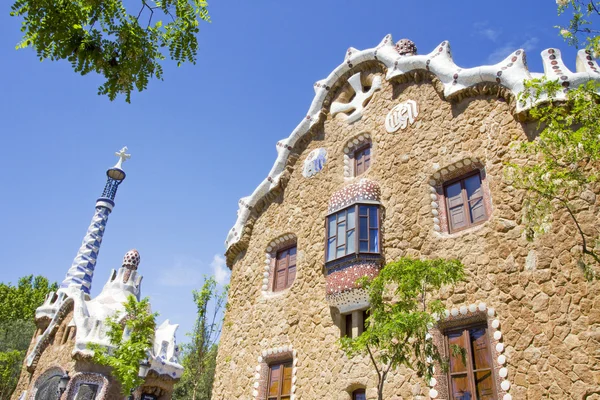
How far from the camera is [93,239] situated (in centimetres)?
2506

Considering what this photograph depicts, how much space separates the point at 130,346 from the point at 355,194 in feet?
25.2

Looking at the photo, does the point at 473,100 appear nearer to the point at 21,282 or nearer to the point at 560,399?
the point at 560,399

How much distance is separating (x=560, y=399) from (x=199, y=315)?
43.4 feet

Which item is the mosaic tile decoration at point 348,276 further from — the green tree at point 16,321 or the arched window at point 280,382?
the green tree at point 16,321

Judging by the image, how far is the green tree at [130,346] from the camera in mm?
12359

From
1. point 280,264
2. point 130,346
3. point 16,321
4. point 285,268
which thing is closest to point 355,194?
point 285,268

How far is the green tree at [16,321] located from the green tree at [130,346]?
1224cm

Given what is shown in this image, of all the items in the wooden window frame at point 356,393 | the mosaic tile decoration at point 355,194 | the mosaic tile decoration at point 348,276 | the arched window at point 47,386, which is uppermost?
the mosaic tile decoration at point 355,194

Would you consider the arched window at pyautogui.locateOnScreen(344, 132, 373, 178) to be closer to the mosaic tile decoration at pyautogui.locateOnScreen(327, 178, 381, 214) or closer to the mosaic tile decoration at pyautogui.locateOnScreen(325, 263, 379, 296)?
the mosaic tile decoration at pyautogui.locateOnScreen(327, 178, 381, 214)

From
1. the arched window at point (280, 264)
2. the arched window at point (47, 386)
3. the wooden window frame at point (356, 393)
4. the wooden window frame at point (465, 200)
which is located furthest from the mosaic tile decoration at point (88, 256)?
the wooden window frame at point (465, 200)

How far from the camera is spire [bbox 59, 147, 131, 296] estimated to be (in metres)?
23.1

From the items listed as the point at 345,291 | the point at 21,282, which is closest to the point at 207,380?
the point at 21,282

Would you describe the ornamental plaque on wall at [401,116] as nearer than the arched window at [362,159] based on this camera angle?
Yes

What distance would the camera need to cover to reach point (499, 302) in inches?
262
